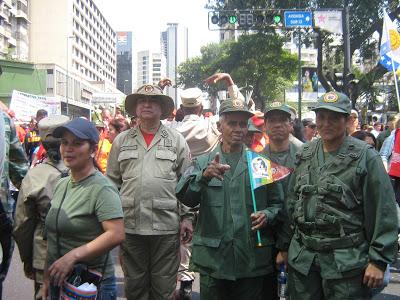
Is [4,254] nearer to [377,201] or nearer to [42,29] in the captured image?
[377,201]

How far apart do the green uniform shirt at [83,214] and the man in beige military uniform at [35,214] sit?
1.09 feet

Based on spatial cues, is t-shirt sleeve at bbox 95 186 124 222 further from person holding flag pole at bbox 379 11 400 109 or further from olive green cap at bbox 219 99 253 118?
person holding flag pole at bbox 379 11 400 109

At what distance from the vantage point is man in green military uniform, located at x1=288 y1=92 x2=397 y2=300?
108 inches

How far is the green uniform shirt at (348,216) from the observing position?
2.75 metres

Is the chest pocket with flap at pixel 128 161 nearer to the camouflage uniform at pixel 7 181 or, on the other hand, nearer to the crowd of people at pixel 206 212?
the crowd of people at pixel 206 212

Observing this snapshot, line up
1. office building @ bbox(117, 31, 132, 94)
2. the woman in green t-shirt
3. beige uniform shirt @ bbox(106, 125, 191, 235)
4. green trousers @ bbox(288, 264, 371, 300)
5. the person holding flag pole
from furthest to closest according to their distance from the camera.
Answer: office building @ bbox(117, 31, 132, 94)
the person holding flag pole
beige uniform shirt @ bbox(106, 125, 191, 235)
green trousers @ bbox(288, 264, 371, 300)
the woman in green t-shirt

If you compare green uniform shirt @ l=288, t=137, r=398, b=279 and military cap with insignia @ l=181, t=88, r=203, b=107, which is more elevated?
military cap with insignia @ l=181, t=88, r=203, b=107

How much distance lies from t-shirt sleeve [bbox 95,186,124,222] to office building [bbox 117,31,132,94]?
14871 cm

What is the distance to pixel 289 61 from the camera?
1420 inches

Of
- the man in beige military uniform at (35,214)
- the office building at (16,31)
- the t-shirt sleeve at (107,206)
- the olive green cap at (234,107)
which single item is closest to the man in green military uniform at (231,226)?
the olive green cap at (234,107)

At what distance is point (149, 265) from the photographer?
388cm

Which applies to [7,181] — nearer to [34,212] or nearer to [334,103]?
[34,212]

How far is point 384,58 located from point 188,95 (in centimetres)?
632

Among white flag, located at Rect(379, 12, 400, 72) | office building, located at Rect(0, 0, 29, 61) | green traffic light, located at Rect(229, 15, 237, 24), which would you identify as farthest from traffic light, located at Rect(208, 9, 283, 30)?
office building, located at Rect(0, 0, 29, 61)
